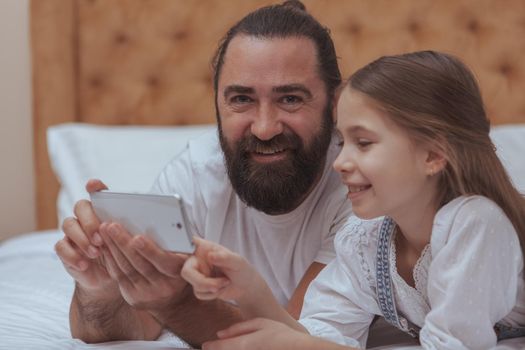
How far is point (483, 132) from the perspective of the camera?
1.14 meters

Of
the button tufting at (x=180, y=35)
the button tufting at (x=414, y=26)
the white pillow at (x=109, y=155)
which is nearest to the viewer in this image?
the white pillow at (x=109, y=155)

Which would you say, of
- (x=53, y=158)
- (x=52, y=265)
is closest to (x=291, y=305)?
(x=52, y=265)

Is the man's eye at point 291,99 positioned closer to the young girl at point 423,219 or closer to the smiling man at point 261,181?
the smiling man at point 261,181

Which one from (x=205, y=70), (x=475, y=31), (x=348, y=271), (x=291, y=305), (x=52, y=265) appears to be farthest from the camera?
(x=205, y=70)

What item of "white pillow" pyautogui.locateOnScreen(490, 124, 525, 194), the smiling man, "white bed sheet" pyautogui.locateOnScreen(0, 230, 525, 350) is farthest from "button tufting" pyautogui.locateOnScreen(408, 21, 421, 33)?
"white bed sheet" pyautogui.locateOnScreen(0, 230, 525, 350)

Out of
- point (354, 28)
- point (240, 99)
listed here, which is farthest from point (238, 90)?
point (354, 28)

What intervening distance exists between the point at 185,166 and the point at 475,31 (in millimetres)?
1212

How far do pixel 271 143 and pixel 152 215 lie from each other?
0.48 meters

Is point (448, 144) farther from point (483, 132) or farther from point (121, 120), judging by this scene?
point (121, 120)

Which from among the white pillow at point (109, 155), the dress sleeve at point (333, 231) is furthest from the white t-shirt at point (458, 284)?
the white pillow at point (109, 155)

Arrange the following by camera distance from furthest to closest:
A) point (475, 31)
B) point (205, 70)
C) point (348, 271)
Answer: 1. point (205, 70)
2. point (475, 31)
3. point (348, 271)

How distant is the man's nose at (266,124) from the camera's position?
1447mm

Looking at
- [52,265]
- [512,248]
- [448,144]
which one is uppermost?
[448,144]

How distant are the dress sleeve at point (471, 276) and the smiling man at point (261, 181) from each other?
378mm
